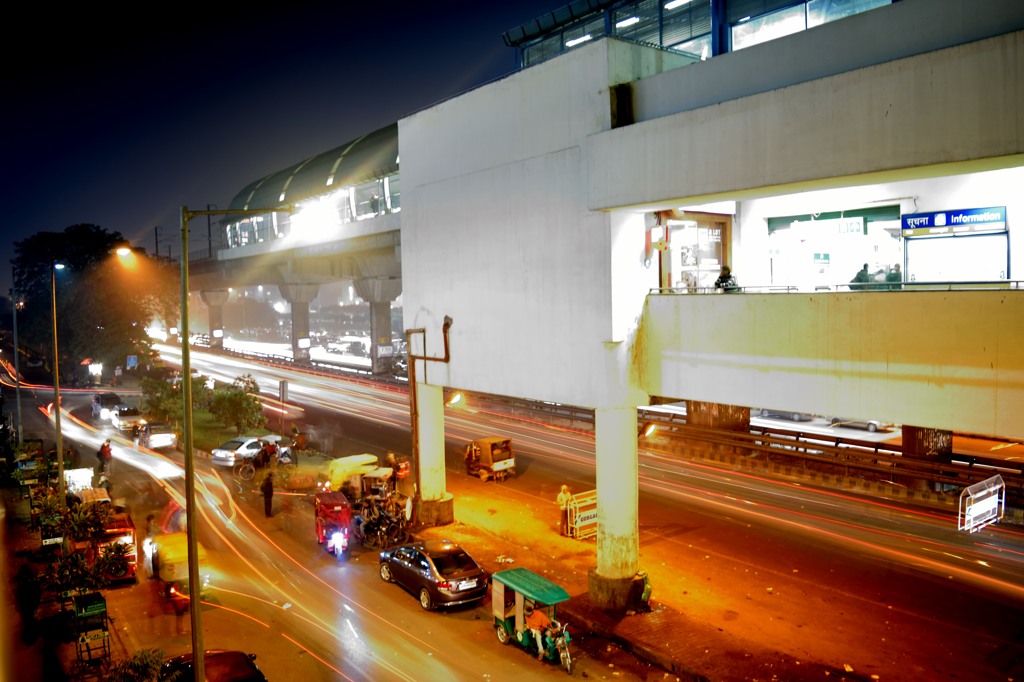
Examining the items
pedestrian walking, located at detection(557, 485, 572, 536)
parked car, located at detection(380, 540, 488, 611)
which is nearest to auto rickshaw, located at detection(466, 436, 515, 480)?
pedestrian walking, located at detection(557, 485, 572, 536)

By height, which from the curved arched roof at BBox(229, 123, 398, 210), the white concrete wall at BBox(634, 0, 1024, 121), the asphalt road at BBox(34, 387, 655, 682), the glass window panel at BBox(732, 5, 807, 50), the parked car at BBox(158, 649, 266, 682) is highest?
the curved arched roof at BBox(229, 123, 398, 210)

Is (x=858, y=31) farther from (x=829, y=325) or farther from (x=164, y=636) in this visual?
(x=164, y=636)

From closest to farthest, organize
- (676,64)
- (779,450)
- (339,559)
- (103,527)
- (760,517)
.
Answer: (676,64)
(103,527)
(339,559)
(760,517)
(779,450)

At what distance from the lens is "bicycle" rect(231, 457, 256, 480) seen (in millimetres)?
27766

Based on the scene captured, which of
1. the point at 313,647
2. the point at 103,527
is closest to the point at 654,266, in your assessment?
the point at 313,647

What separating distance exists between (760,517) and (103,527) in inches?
730

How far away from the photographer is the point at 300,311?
2739 inches

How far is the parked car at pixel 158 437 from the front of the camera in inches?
1337

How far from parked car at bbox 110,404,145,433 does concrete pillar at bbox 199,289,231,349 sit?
155 ft

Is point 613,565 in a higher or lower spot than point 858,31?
lower

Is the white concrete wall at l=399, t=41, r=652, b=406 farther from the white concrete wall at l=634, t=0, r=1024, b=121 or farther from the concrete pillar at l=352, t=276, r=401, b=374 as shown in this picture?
the concrete pillar at l=352, t=276, r=401, b=374

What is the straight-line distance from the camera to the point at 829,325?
11.9 m

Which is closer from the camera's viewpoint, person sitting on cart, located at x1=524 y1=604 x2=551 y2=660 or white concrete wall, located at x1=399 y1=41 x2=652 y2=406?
person sitting on cart, located at x1=524 y1=604 x2=551 y2=660

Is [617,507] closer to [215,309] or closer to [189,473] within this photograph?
[189,473]
